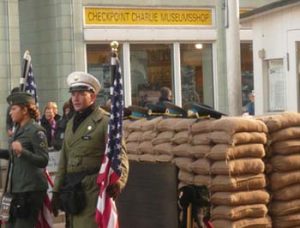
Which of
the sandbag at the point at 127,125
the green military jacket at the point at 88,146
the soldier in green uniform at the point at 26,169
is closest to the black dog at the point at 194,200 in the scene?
the green military jacket at the point at 88,146

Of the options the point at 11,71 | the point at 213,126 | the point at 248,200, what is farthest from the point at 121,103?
the point at 11,71

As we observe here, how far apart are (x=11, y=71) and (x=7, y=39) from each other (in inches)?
26.3

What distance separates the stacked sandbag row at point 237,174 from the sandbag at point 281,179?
0.16 meters

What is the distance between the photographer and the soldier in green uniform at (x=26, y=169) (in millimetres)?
7102

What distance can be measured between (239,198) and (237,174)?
212mm

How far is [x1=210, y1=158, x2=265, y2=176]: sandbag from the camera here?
689 centimetres

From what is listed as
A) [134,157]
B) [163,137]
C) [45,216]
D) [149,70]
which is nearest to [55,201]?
[45,216]

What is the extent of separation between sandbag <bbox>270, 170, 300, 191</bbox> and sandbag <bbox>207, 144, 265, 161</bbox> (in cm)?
28

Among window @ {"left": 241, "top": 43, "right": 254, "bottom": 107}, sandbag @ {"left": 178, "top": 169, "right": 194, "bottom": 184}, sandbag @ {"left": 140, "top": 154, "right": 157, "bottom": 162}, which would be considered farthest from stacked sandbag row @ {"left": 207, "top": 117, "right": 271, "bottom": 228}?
window @ {"left": 241, "top": 43, "right": 254, "bottom": 107}

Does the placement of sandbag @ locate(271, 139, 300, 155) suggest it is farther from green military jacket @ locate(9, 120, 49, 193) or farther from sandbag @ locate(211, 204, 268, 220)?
green military jacket @ locate(9, 120, 49, 193)

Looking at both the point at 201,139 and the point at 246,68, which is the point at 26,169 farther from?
the point at 246,68

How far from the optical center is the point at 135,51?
60.3ft

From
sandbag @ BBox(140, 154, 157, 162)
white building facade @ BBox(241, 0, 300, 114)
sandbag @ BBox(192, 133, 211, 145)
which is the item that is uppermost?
white building facade @ BBox(241, 0, 300, 114)

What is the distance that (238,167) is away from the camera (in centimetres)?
696
